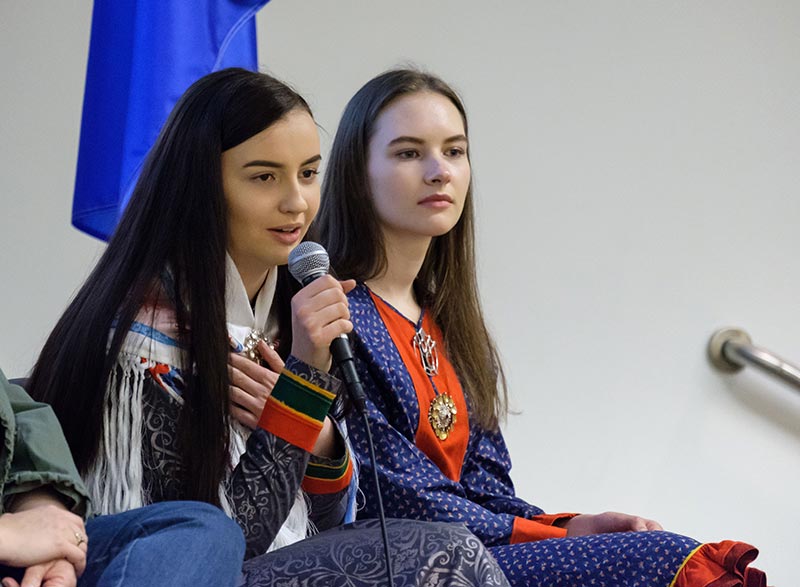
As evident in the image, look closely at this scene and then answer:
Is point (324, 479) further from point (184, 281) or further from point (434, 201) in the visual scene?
point (434, 201)

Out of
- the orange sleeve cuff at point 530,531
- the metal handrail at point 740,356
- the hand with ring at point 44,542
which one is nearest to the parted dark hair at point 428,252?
the orange sleeve cuff at point 530,531

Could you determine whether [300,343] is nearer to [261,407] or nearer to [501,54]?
[261,407]

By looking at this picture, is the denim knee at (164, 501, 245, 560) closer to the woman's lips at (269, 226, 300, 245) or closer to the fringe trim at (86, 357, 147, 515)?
the fringe trim at (86, 357, 147, 515)

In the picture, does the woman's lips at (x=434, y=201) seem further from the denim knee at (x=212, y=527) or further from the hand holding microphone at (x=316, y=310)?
the denim knee at (x=212, y=527)

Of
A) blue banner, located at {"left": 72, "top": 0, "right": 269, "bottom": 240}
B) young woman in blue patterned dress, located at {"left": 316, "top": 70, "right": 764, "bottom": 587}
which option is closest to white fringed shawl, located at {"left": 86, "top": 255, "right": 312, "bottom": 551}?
young woman in blue patterned dress, located at {"left": 316, "top": 70, "right": 764, "bottom": 587}

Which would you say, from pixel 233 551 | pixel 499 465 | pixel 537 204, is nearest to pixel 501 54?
pixel 537 204

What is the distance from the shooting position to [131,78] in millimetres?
2047

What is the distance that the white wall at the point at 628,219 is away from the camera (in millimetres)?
3018

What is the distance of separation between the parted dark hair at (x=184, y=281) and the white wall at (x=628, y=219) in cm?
122

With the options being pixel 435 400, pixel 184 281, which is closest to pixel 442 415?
pixel 435 400

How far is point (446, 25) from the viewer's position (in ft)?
9.77

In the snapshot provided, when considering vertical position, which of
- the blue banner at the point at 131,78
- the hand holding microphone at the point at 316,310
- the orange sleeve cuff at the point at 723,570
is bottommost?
the orange sleeve cuff at the point at 723,570

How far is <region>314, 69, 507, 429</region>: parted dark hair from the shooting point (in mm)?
1985

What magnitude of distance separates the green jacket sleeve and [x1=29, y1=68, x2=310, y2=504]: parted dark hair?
18 centimetres
